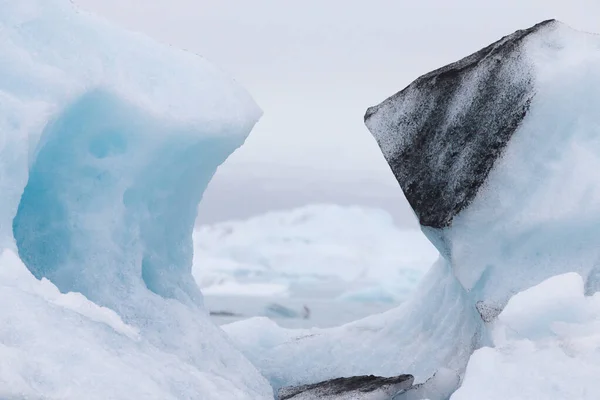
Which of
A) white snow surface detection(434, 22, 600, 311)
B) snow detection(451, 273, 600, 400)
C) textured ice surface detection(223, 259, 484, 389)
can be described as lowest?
textured ice surface detection(223, 259, 484, 389)

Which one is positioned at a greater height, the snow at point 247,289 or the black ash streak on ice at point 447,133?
the black ash streak on ice at point 447,133

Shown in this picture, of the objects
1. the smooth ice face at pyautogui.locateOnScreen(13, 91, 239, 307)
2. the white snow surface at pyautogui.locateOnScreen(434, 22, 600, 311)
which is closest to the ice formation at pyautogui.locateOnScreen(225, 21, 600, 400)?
the white snow surface at pyautogui.locateOnScreen(434, 22, 600, 311)

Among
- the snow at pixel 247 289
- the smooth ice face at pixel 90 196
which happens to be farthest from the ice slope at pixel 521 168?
the snow at pixel 247 289

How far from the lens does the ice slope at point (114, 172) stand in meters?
4.46

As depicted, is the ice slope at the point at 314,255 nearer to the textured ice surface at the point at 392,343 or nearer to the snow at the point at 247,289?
the snow at the point at 247,289

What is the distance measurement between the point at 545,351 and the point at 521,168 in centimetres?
123

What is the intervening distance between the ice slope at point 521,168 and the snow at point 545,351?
0.58 metres

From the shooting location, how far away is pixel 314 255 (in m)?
29.0

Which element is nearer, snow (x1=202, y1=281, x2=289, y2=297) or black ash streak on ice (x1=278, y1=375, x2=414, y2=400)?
black ash streak on ice (x1=278, y1=375, x2=414, y2=400)

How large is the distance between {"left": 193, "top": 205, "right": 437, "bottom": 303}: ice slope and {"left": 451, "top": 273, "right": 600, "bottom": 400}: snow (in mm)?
15933

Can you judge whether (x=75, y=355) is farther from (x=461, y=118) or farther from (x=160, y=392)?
(x=461, y=118)

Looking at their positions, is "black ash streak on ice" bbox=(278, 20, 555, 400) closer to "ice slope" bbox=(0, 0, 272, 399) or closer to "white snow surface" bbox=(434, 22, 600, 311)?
"white snow surface" bbox=(434, 22, 600, 311)

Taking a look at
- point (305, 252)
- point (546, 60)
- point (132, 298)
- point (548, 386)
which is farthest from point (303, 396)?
point (305, 252)

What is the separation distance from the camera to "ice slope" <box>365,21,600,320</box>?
4.96m
